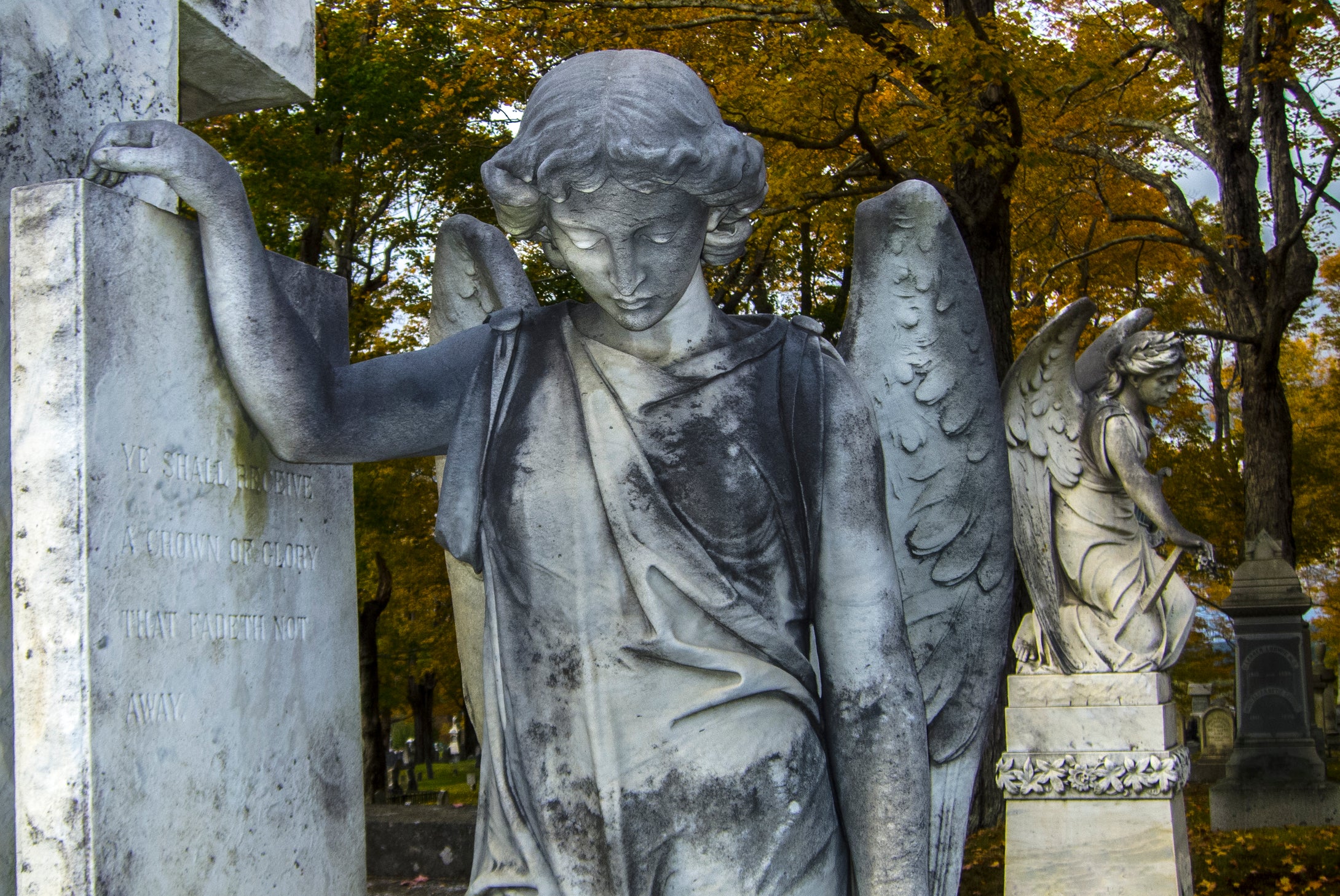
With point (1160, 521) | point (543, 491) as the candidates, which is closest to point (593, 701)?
point (543, 491)

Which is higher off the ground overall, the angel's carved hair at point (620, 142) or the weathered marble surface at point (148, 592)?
the angel's carved hair at point (620, 142)

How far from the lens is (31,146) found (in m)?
2.39

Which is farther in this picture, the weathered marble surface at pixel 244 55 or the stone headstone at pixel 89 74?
the weathered marble surface at pixel 244 55

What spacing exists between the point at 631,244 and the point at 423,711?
39.2 meters

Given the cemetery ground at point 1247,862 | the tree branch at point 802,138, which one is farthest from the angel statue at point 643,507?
the tree branch at point 802,138

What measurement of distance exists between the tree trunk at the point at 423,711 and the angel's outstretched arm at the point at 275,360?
33300 millimetres

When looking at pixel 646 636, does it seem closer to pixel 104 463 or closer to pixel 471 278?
pixel 104 463

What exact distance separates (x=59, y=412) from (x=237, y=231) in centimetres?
40

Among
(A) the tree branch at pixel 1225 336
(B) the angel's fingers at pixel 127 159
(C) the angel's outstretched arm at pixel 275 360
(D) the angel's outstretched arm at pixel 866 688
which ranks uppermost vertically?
(A) the tree branch at pixel 1225 336

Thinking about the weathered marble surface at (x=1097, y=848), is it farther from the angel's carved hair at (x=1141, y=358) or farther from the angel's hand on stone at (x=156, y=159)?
the angel's hand on stone at (x=156, y=159)

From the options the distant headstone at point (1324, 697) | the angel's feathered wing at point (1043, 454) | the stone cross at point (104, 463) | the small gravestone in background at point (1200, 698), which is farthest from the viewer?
the distant headstone at point (1324, 697)

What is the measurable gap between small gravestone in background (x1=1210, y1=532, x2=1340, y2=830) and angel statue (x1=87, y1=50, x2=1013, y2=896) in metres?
14.8

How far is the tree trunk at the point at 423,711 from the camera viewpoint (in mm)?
36719

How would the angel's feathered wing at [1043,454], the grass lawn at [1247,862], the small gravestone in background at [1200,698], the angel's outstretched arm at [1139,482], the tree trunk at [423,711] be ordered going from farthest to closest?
the tree trunk at [423,711], the small gravestone in background at [1200,698], the grass lawn at [1247,862], the angel's feathered wing at [1043,454], the angel's outstretched arm at [1139,482]
